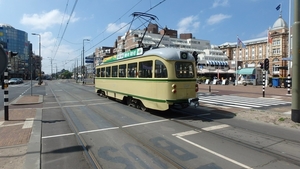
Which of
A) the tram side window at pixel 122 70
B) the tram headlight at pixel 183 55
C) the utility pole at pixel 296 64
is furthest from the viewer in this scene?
the tram side window at pixel 122 70

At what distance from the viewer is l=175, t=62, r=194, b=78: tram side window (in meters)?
9.15

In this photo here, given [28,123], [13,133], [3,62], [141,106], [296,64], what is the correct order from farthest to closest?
[141,106] → [28,123] → [296,64] → [13,133] → [3,62]

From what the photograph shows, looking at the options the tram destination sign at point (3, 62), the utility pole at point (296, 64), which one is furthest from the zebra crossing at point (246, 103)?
the tram destination sign at point (3, 62)

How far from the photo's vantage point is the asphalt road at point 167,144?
4.54 m

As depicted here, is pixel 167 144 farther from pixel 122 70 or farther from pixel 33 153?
pixel 122 70

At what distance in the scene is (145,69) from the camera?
10148 mm

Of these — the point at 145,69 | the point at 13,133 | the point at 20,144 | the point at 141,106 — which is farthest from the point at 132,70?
the point at 20,144

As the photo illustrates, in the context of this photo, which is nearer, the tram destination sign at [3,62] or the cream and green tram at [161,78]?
the tram destination sign at [3,62]

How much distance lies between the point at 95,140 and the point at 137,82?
506 centimetres

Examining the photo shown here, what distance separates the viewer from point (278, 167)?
4.25 metres

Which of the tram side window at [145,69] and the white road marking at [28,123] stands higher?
the tram side window at [145,69]

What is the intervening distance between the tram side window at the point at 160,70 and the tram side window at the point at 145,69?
411 millimetres

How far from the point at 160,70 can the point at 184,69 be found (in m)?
1.12

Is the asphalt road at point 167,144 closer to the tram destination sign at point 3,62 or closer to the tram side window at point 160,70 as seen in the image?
the tram side window at point 160,70
